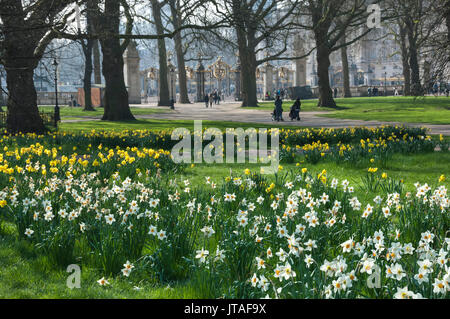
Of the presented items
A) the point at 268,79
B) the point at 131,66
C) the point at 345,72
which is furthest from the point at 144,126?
the point at 268,79

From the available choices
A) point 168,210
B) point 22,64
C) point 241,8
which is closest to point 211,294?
point 168,210

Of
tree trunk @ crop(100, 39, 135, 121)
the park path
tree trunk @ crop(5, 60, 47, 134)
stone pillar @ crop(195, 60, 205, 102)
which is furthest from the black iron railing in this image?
stone pillar @ crop(195, 60, 205, 102)

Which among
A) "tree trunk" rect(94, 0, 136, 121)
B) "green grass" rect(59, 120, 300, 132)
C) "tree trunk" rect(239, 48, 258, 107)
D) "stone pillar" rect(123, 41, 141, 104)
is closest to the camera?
"green grass" rect(59, 120, 300, 132)

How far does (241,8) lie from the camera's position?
13820 millimetres

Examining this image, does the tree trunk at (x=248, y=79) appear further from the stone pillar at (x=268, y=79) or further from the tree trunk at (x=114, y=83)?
the stone pillar at (x=268, y=79)

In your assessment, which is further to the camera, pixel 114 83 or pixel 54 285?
pixel 114 83

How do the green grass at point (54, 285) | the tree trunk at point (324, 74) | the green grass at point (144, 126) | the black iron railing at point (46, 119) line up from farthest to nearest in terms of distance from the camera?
the tree trunk at point (324, 74) < the black iron railing at point (46, 119) < the green grass at point (144, 126) < the green grass at point (54, 285)

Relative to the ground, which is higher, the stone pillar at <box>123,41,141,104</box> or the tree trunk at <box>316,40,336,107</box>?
the stone pillar at <box>123,41,141,104</box>

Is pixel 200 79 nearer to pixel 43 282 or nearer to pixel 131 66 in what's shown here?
pixel 131 66

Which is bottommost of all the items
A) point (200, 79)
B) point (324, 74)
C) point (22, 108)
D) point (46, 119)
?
point (46, 119)

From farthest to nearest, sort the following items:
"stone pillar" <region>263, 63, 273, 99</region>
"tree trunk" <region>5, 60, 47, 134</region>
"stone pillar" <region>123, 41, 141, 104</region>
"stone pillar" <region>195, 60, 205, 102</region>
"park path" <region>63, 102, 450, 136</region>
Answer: "stone pillar" <region>263, 63, 273, 99</region>
"stone pillar" <region>195, 60, 205, 102</region>
"stone pillar" <region>123, 41, 141, 104</region>
"park path" <region>63, 102, 450, 136</region>
"tree trunk" <region>5, 60, 47, 134</region>

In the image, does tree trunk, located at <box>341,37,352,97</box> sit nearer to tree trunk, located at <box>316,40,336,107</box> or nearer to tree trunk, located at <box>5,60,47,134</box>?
tree trunk, located at <box>316,40,336,107</box>

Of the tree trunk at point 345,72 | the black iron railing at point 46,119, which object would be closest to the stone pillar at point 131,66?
the tree trunk at point 345,72
